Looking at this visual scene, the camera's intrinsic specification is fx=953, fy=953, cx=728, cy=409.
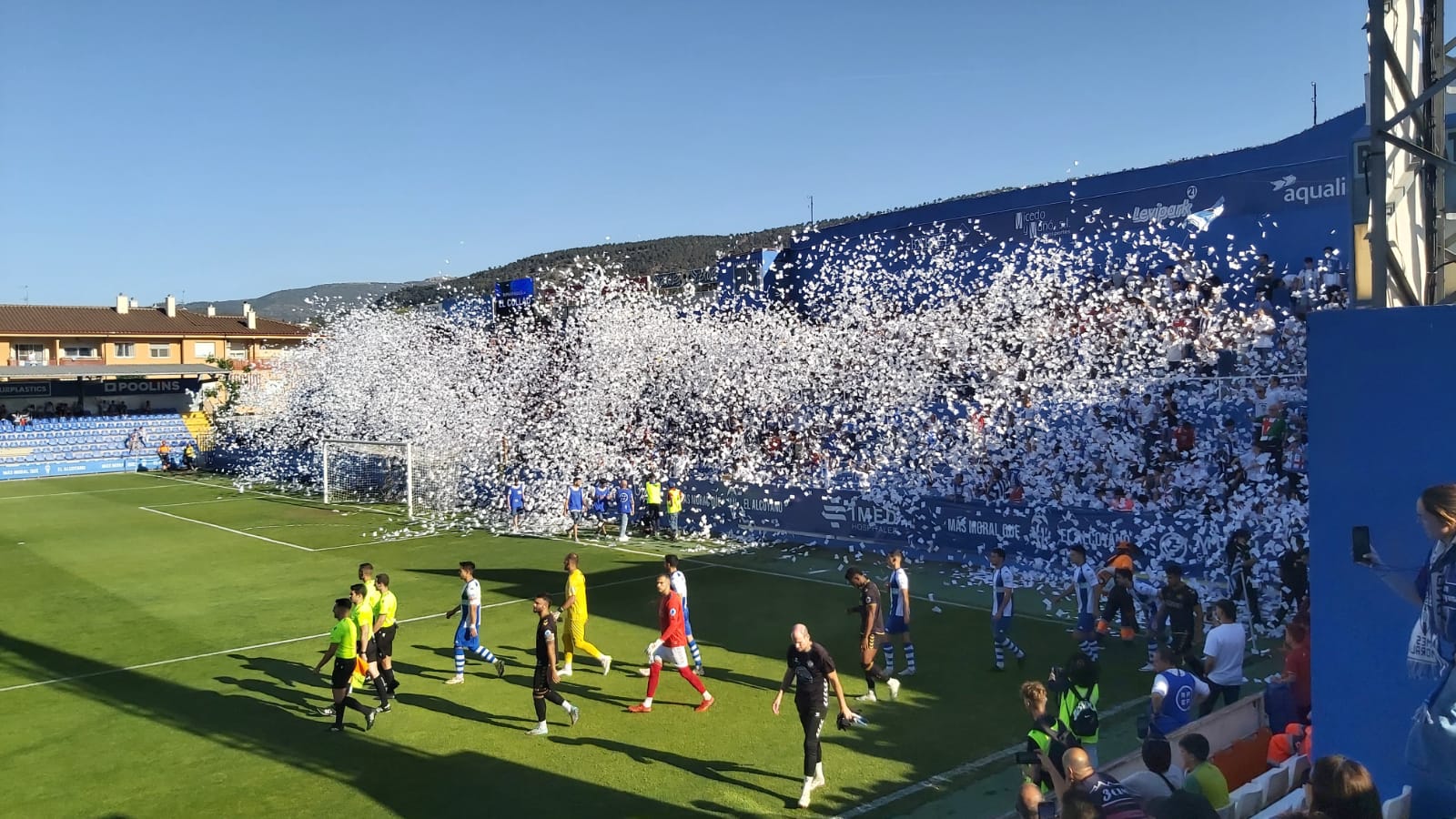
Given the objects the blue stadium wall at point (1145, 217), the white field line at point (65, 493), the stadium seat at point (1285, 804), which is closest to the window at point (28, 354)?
the white field line at point (65, 493)

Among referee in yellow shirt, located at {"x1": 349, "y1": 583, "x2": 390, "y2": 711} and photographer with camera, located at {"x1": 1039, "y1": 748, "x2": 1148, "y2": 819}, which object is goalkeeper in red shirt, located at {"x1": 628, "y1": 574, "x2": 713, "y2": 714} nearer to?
referee in yellow shirt, located at {"x1": 349, "y1": 583, "x2": 390, "y2": 711}

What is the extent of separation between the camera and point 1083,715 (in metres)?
7.19

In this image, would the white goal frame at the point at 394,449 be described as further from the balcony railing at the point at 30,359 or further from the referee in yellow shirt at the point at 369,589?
the balcony railing at the point at 30,359

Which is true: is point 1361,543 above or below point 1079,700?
above

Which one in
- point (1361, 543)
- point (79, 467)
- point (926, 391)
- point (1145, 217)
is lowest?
point (79, 467)

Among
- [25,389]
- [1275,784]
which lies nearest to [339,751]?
[1275,784]

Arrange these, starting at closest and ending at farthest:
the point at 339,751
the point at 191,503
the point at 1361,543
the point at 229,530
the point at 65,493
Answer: the point at 1361,543 < the point at 339,751 < the point at 229,530 < the point at 191,503 < the point at 65,493

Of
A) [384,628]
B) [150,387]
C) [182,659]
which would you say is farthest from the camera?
[150,387]

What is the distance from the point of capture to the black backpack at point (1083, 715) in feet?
23.6

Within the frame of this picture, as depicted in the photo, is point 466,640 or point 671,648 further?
point 466,640

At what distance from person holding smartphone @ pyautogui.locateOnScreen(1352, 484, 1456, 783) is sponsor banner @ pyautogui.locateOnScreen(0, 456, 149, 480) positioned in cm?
5499

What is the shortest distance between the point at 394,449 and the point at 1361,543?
98.8 ft

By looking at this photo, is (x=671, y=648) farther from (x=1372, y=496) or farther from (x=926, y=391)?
(x=926, y=391)

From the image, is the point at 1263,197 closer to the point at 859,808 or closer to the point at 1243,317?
the point at 1243,317
